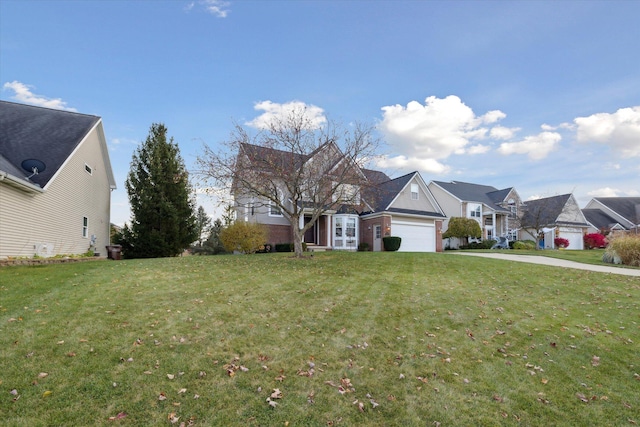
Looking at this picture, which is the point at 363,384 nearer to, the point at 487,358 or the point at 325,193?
the point at 487,358

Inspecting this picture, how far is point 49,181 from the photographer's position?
536 inches

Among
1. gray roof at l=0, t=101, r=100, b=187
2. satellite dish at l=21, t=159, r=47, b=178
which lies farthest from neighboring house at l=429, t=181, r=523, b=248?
satellite dish at l=21, t=159, r=47, b=178

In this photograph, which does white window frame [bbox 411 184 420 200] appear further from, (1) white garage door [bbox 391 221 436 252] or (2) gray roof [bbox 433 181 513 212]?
(2) gray roof [bbox 433 181 513 212]

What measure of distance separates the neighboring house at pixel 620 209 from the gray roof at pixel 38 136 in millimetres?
55467

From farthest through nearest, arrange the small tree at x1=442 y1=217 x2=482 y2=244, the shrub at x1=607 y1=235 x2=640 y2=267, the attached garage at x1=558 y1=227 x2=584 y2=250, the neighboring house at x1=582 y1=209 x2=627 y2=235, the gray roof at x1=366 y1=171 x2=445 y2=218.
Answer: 1. the neighboring house at x1=582 y1=209 x2=627 y2=235
2. the attached garage at x1=558 y1=227 x2=584 y2=250
3. the small tree at x1=442 y1=217 x2=482 y2=244
4. the gray roof at x1=366 y1=171 x2=445 y2=218
5. the shrub at x1=607 y1=235 x2=640 y2=267

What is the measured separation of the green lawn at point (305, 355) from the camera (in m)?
3.79

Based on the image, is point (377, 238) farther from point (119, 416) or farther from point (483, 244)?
point (119, 416)

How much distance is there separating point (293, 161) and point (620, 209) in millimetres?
53313

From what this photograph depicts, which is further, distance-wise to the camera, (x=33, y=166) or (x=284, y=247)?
(x=284, y=247)

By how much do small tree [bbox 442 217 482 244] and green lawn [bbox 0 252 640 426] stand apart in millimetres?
24081

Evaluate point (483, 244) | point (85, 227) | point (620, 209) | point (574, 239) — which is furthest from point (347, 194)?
point (620, 209)

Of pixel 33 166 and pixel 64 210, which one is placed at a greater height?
pixel 33 166

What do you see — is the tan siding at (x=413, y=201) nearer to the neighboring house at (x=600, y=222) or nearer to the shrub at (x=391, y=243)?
the shrub at (x=391, y=243)

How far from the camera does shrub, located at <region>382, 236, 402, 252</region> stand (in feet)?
82.2
